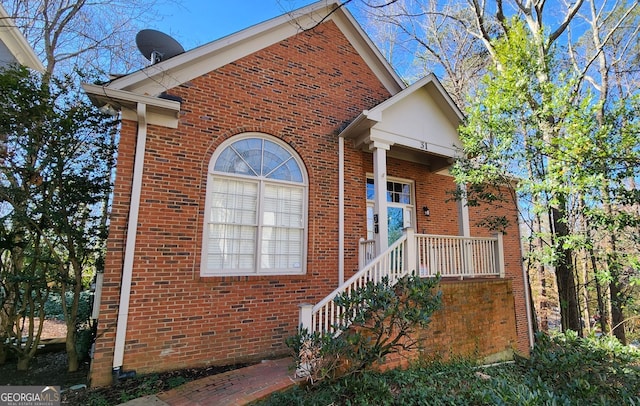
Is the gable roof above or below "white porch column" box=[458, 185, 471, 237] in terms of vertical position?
above

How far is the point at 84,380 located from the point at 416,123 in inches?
312

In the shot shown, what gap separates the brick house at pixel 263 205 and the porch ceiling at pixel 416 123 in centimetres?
3

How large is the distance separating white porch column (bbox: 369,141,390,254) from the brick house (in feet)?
0.15

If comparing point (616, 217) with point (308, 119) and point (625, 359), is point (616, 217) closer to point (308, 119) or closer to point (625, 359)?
point (625, 359)

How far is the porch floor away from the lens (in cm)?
377

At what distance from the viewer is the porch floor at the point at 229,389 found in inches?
149

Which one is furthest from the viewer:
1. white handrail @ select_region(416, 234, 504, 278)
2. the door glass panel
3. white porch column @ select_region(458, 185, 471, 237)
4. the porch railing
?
the door glass panel

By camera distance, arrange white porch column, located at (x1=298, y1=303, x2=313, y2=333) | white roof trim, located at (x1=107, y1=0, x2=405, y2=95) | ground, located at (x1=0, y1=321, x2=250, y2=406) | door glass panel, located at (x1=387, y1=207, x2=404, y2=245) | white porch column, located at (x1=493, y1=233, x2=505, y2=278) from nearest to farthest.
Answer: ground, located at (x1=0, y1=321, x2=250, y2=406) → white porch column, located at (x1=298, y1=303, x2=313, y2=333) → white roof trim, located at (x1=107, y1=0, x2=405, y2=95) → white porch column, located at (x1=493, y1=233, x2=505, y2=278) → door glass panel, located at (x1=387, y1=207, x2=404, y2=245)

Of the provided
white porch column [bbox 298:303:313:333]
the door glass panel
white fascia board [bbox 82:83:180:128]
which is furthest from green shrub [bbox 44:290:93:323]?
the door glass panel

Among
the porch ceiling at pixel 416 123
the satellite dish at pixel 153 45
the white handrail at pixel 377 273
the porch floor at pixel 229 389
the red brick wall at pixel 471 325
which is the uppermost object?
the satellite dish at pixel 153 45

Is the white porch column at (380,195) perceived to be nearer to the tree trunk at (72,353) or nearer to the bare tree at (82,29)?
the tree trunk at (72,353)

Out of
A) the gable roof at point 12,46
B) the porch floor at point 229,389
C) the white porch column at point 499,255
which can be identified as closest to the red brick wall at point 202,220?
the porch floor at point 229,389

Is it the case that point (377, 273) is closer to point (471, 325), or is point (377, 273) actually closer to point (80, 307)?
point (471, 325)

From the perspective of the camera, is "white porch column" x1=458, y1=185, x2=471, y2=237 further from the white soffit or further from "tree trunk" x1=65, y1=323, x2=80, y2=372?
"tree trunk" x1=65, y1=323, x2=80, y2=372
